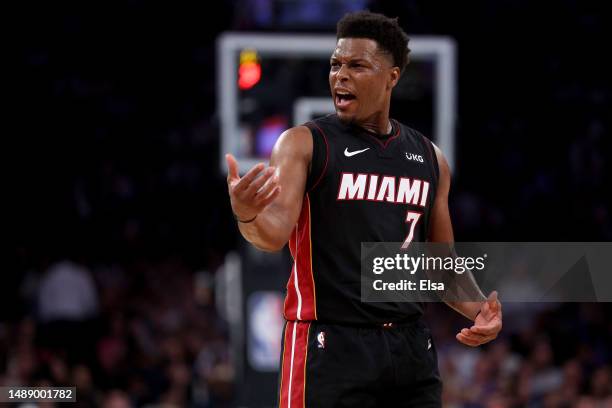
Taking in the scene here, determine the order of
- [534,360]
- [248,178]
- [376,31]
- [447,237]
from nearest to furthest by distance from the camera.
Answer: [248,178]
[376,31]
[447,237]
[534,360]

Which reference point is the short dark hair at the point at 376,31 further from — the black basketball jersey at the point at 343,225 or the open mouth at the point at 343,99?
the black basketball jersey at the point at 343,225

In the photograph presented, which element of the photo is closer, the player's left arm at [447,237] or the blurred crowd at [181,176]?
the player's left arm at [447,237]

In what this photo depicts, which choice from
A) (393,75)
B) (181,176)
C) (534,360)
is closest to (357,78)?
(393,75)

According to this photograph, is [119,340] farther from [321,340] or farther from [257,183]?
[257,183]

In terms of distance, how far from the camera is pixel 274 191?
3859 mm

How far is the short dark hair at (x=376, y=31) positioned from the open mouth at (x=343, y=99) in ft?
0.80

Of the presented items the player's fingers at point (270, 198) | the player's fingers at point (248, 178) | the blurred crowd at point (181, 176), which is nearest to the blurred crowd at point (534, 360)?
the blurred crowd at point (181, 176)

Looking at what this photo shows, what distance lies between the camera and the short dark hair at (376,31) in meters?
4.52

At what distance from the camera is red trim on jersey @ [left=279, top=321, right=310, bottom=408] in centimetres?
427

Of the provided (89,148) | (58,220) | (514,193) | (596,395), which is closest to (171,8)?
(89,148)

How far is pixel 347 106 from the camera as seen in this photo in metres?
4.48

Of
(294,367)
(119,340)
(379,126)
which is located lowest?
(119,340)

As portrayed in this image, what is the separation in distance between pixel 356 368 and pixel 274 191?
0.81 meters

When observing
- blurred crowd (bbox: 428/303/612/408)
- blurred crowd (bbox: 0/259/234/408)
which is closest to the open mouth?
blurred crowd (bbox: 0/259/234/408)
